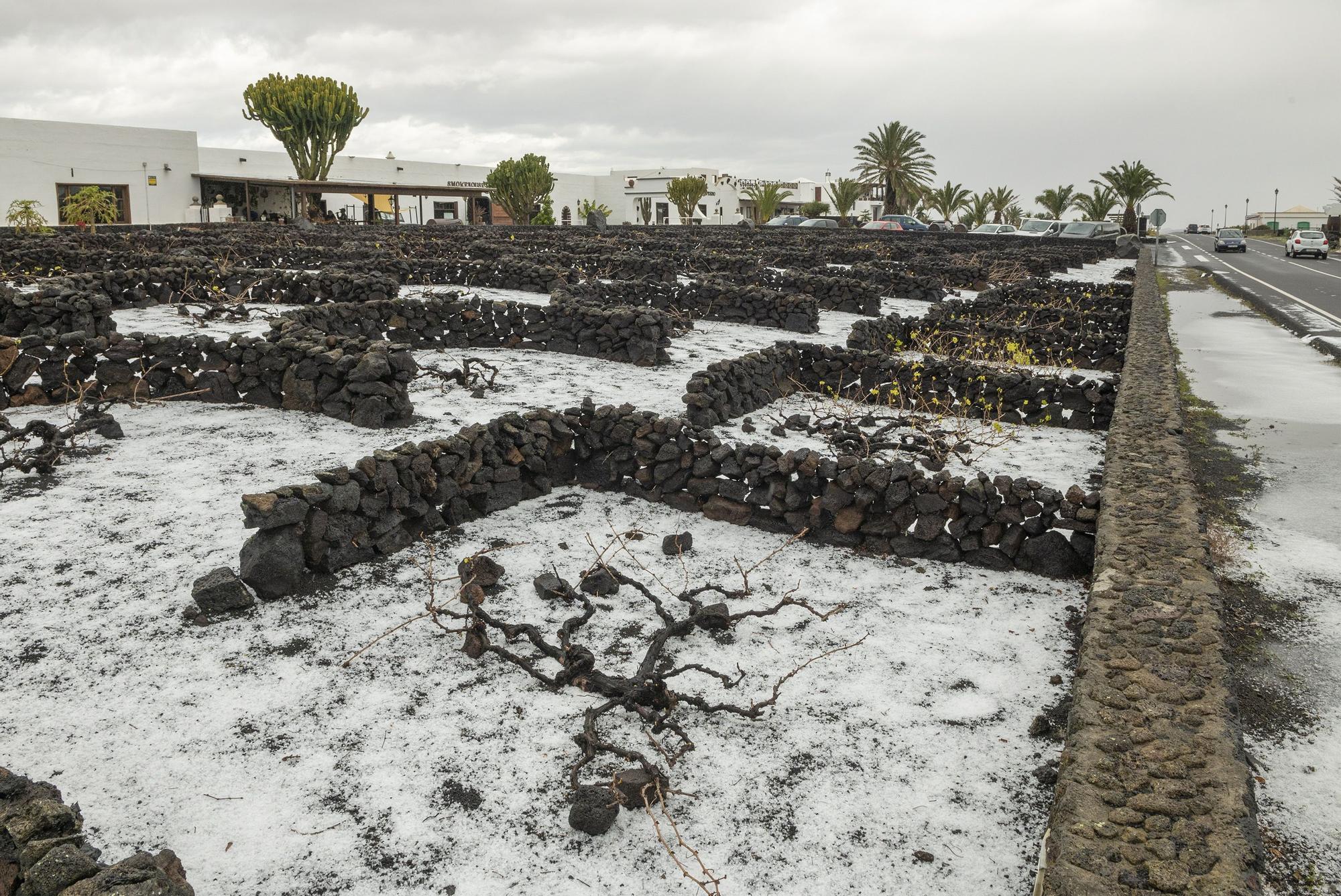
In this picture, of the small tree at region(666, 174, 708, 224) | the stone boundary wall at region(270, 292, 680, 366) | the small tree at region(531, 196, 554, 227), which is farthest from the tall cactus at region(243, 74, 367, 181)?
the stone boundary wall at region(270, 292, 680, 366)

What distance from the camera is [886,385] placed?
9.84m

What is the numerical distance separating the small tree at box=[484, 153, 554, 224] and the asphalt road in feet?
116

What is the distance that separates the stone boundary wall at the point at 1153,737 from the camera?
94.3 inches

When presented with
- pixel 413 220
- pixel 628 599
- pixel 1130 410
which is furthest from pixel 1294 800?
pixel 413 220

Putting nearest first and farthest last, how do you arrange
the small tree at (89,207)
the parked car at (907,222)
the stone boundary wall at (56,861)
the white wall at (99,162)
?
the stone boundary wall at (56,861) < the small tree at (89,207) < the white wall at (99,162) < the parked car at (907,222)

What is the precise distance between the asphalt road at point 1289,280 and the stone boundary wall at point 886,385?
9737mm

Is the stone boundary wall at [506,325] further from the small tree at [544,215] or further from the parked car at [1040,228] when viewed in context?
the small tree at [544,215]

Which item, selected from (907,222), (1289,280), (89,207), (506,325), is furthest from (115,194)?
(1289,280)

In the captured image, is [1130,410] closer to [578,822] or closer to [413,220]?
[578,822]

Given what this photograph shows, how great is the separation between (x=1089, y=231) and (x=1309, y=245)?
12843 millimetres

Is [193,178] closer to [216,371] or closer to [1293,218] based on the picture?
[216,371]

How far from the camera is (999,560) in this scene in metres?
5.38

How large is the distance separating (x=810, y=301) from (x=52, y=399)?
35.1 ft

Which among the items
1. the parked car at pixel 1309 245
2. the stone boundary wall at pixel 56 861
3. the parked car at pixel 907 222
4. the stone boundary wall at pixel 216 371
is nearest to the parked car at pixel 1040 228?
the parked car at pixel 907 222
